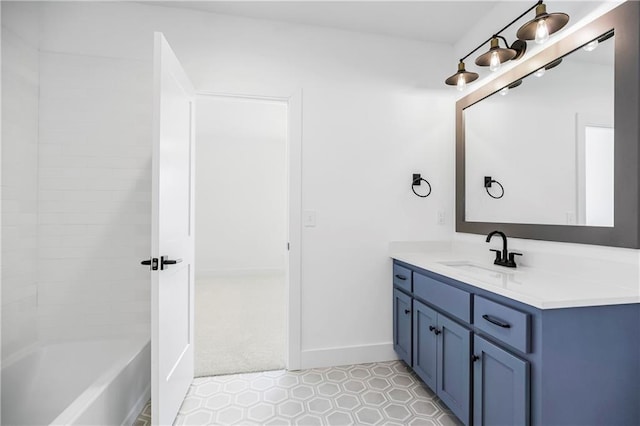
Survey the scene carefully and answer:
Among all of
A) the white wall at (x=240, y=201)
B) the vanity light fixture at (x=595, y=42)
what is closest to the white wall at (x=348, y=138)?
the vanity light fixture at (x=595, y=42)

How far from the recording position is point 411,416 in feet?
5.82

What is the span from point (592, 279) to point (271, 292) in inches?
148

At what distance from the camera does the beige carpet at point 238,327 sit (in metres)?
2.39

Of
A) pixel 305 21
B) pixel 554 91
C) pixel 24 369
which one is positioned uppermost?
pixel 305 21

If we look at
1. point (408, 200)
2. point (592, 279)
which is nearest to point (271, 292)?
point (408, 200)

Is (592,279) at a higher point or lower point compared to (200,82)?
lower

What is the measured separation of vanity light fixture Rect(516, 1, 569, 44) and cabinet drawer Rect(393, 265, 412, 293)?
5.00 feet

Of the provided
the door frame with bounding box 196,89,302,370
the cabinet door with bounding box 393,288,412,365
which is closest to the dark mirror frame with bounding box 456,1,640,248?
the cabinet door with bounding box 393,288,412,365

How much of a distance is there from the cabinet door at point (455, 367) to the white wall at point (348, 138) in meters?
0.70

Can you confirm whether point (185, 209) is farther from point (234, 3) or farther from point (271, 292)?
point (271, 292)

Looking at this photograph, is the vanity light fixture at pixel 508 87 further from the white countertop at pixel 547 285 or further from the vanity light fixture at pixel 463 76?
the white countertop at pixel 547 285

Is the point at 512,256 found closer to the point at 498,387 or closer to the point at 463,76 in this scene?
the point at 498,387

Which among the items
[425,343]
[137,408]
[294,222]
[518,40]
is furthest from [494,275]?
[137,408]

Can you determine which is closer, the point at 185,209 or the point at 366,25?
the point at 185,209
